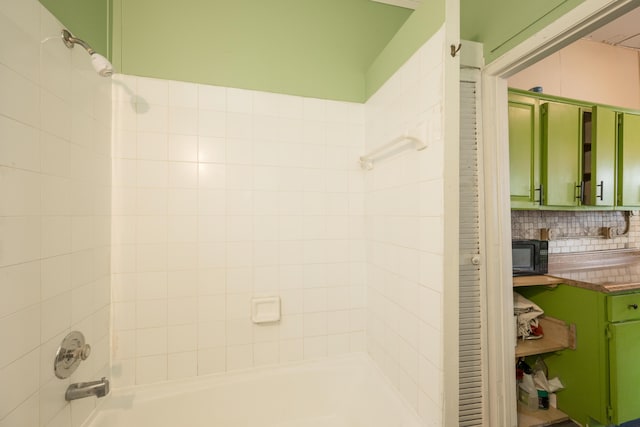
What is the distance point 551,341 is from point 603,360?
260 mm

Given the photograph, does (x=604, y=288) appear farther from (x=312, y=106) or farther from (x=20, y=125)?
(x=20, y=125)

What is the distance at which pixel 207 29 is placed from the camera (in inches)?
54.2

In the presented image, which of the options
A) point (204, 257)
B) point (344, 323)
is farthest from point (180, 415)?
point (344, 323)

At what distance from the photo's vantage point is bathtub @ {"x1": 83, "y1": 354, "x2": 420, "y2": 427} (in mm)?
1204

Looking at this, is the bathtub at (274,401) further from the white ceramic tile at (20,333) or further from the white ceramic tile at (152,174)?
the white ceramic tile at (152,174)

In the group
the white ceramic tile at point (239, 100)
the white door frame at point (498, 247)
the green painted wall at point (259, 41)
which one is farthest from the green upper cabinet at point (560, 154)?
the white ceramic tile at point (239, 100)

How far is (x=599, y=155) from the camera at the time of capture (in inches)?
76.2

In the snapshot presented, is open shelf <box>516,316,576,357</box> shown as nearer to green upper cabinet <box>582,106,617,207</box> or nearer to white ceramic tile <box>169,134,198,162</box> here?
green upper cabinet <box>582,106,617,207</box>

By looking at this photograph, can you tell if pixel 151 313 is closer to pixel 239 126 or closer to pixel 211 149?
pixel 211 149

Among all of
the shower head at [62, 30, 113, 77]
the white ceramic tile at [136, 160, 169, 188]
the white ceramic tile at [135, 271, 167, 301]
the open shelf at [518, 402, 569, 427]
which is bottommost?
the open shelf at [518, 402, 569, 427]

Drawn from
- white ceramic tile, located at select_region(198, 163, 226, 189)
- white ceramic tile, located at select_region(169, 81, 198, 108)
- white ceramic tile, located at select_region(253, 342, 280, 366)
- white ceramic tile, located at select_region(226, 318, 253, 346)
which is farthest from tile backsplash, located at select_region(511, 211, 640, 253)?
white ceramic tile, located at select_region(169, 81, 198, 108)

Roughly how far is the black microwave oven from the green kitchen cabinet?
222 millimetres

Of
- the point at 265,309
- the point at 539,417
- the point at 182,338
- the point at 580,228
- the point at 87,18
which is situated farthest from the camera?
the point at 580,228

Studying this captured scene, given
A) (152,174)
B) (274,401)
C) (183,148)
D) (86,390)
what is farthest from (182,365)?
(183,148)
